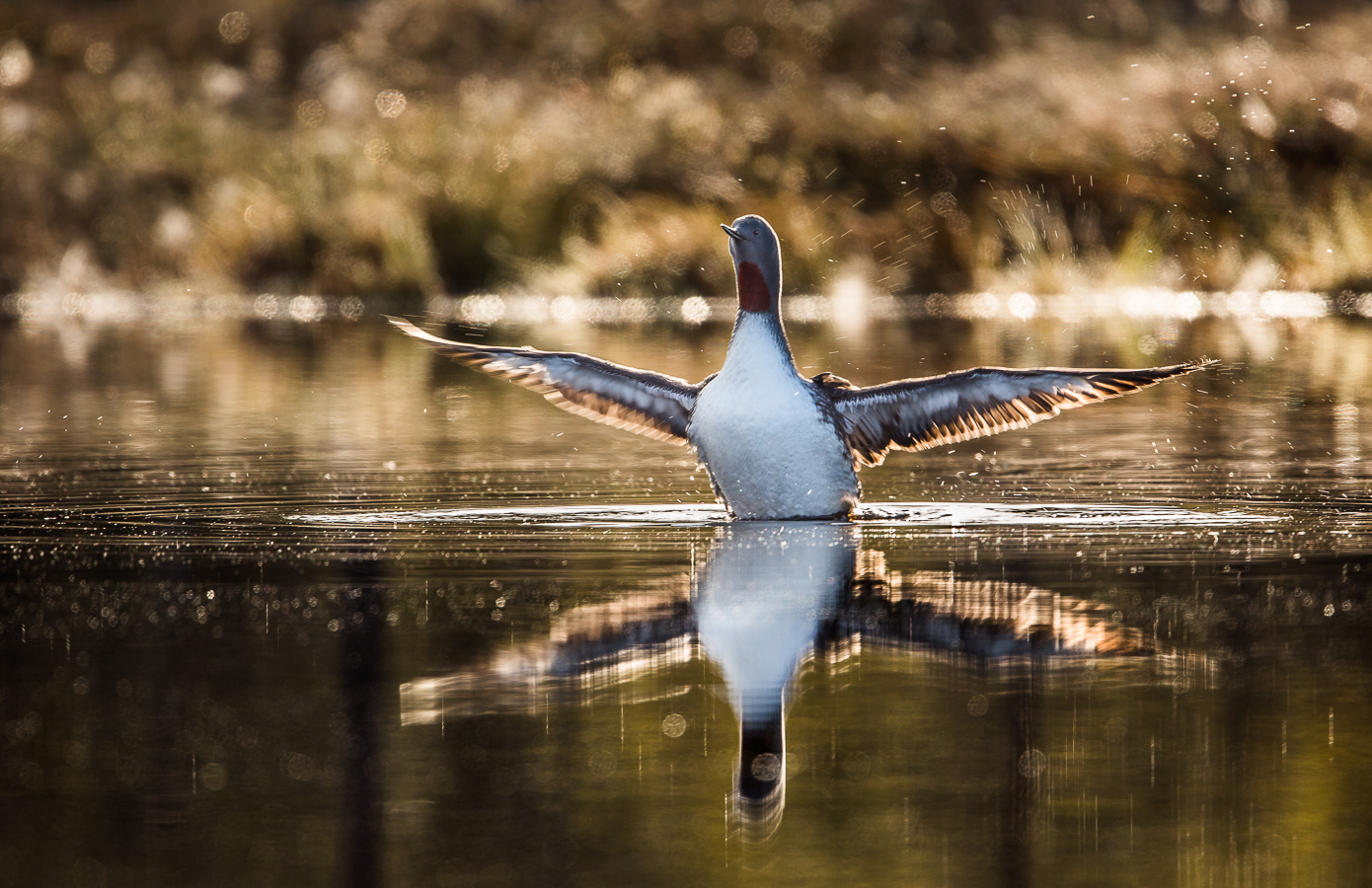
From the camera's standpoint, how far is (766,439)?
8.93 meters

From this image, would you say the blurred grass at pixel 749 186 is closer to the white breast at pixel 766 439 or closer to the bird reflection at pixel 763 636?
the white breast at pixel 766 439

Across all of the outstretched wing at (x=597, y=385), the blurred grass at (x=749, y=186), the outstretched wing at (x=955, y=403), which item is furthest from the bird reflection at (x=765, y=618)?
the blurred grass at (x=749, y=186)

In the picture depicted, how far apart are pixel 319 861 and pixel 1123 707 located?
212cm

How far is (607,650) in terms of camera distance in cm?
612

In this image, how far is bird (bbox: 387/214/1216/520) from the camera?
29.5 ft

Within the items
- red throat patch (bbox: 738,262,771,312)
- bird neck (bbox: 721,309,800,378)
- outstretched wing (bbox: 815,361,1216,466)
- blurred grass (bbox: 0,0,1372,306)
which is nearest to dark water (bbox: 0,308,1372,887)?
outstretched wing (bbox: 815,361,1216,466)

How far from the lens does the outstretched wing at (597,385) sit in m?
9.88

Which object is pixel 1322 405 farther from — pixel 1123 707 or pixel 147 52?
pixel 147 52

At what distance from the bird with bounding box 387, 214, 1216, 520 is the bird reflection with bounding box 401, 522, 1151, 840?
1116 mm

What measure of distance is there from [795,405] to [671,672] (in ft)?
10.9

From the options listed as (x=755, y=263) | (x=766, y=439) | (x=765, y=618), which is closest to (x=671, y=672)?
(x=765, y=618)

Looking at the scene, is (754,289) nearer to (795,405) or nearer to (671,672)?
(795,405)

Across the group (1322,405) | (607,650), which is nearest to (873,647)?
(607,650)

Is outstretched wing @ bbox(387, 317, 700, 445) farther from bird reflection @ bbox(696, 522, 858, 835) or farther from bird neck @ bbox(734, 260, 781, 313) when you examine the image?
bird reflection @ bbox(696, 522, 858, 835)
